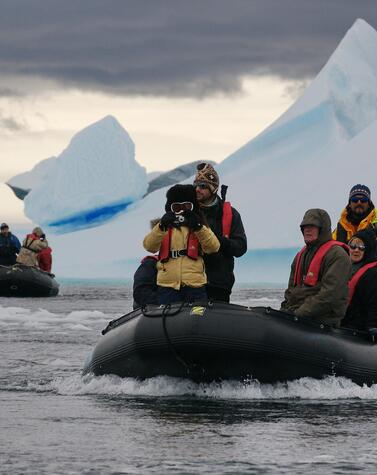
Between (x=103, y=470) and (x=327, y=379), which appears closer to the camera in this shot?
(x=103, y=470)

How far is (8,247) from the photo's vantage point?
80.5 ft

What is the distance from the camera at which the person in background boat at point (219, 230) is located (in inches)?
322

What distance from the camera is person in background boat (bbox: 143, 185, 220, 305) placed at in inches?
312

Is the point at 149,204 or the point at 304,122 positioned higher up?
the point at 304,122

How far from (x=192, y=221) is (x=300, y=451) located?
2.66 m

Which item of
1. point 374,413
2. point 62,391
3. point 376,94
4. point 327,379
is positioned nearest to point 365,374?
point 327,379

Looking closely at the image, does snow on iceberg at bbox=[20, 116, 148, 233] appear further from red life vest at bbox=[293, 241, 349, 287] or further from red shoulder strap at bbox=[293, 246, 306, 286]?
red life vest at bbox=[293, 241, 349, 287]

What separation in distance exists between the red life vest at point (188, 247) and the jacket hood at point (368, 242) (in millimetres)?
1354

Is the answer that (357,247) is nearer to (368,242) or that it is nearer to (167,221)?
(368,242)

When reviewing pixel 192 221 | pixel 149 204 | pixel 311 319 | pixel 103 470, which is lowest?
pixel 103 470

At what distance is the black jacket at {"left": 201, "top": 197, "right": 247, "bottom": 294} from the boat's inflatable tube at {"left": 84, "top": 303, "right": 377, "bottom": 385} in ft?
1.89

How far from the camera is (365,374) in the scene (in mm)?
8102

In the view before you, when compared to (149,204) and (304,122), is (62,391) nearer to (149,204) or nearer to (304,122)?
(304,122)

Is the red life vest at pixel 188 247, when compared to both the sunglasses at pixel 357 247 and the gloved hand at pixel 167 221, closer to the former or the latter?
the gloved hand at pixel 167 221
